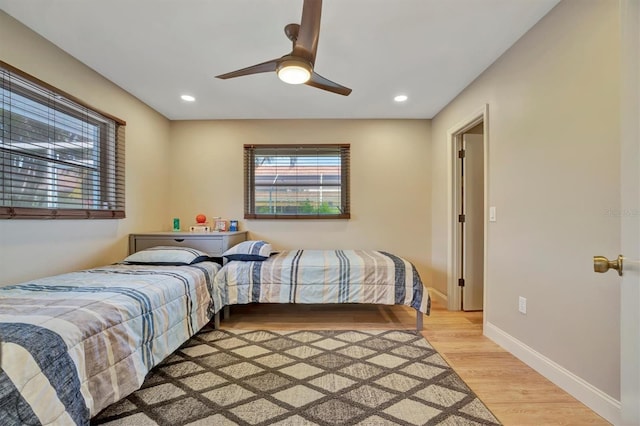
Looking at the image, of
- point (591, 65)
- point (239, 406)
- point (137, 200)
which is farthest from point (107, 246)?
point (591, 65)

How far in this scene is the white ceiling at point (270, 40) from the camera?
1.78 metres

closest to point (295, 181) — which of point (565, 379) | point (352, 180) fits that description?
point (352, 180)

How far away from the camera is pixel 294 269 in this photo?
2.70m

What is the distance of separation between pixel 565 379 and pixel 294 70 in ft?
8.14

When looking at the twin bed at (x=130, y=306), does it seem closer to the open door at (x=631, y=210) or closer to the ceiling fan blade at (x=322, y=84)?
the ceiling fan blade at (x=322, y=84)

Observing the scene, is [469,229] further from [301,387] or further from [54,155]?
[54,155]

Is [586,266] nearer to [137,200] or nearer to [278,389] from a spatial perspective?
[278,389]

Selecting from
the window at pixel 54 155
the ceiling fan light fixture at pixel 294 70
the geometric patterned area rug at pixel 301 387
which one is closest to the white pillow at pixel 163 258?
the window at pixel 54 155

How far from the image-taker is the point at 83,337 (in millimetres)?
1274

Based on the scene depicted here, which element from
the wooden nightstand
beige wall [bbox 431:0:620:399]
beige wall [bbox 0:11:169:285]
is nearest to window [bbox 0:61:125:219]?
beige wall [bbox 0:11:169:285]

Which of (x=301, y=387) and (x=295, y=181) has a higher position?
(x=295, y=181)

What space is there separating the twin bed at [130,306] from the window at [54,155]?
589 millimetres

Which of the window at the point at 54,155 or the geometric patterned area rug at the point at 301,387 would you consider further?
the window at the point at 54,155

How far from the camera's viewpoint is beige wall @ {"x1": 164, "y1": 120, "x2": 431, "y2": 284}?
376 centimetres
